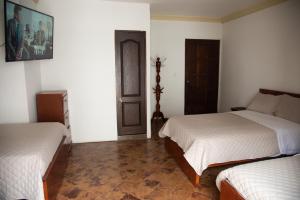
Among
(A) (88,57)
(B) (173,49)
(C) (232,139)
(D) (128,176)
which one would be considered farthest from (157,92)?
(C) (232,139)

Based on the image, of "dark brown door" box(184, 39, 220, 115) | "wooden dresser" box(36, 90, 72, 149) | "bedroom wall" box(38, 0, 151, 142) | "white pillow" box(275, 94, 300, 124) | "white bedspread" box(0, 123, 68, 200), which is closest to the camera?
"white bedspread" box(0, 123, 68, 200)

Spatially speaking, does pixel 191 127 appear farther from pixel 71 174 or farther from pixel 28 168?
pixel 28 168

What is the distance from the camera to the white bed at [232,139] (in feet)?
8.49

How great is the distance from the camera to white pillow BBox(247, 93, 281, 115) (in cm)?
364

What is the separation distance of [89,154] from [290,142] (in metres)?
2.96

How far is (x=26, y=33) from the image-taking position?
8.75ft

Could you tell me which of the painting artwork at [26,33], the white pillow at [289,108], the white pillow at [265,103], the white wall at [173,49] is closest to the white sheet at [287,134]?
the white pillow at [289,108]

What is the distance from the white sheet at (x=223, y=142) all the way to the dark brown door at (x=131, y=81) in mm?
1311

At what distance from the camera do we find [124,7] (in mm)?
3930

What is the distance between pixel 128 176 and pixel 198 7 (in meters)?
3.48

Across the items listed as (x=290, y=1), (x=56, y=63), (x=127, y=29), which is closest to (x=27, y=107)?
(x=56, y=63)

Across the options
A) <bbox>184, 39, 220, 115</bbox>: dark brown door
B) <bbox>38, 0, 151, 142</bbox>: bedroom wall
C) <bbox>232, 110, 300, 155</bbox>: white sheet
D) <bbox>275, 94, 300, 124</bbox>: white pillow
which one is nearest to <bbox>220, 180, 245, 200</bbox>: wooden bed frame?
<bbox>232, 110, 300, 155</bbox>: white sheet

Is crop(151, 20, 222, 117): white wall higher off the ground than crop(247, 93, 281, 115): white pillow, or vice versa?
crop(151, 20, 222, 117): white wall

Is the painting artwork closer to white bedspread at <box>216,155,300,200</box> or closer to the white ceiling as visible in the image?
the white ceiling
